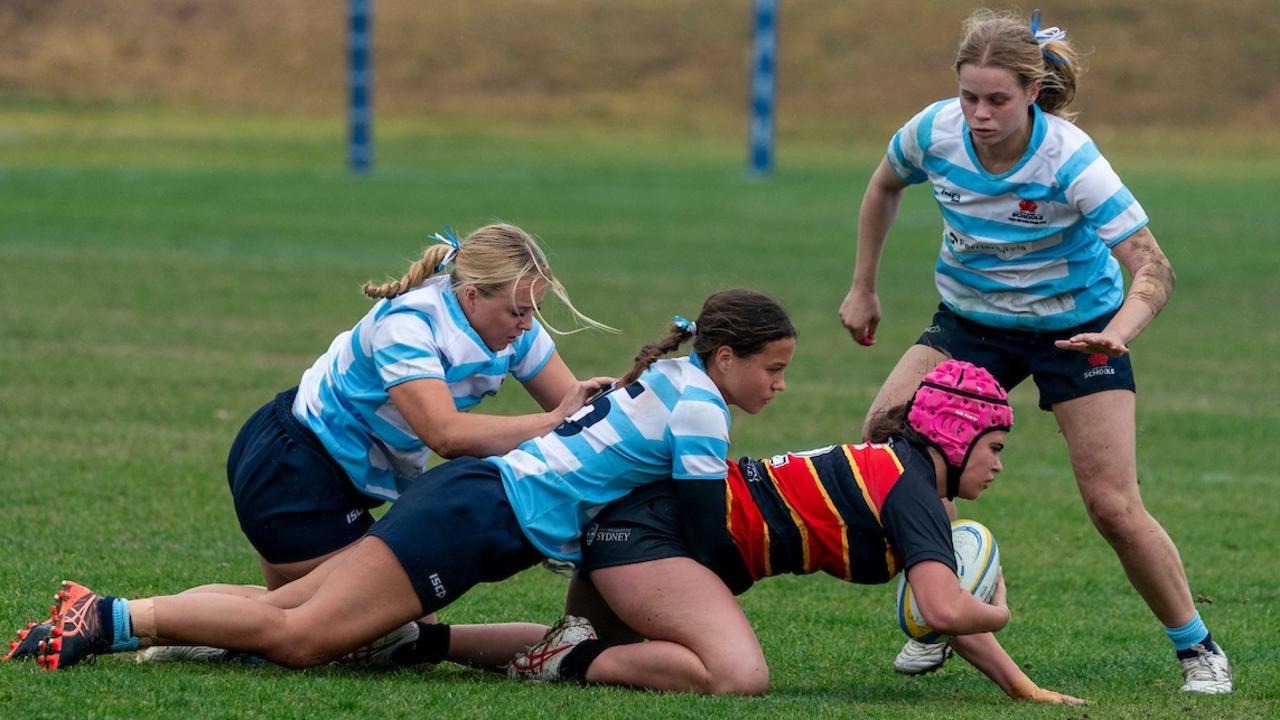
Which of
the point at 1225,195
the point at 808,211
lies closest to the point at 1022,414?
the point at 808,211

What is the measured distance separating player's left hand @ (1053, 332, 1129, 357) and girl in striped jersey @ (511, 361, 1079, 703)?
237 mm

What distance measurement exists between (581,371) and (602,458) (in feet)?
17.8

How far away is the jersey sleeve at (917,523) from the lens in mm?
4578

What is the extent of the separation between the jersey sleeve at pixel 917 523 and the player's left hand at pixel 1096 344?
1.72ft

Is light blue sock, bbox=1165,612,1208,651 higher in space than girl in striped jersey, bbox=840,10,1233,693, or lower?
lower

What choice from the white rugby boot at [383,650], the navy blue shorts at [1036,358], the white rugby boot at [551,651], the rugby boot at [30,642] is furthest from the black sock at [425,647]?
the navy blue shorts at [1036,358]

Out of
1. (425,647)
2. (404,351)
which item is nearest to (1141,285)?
(404,351)

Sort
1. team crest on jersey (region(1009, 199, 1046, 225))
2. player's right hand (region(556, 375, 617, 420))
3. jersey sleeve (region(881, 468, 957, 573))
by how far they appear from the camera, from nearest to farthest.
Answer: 1. jersey sleeve (region(881, 468, 957, 573))
2. player's right hand (region(556, 375, 617, 420))
3. team crest on jersey (region(1009, 199, 1046, 225))

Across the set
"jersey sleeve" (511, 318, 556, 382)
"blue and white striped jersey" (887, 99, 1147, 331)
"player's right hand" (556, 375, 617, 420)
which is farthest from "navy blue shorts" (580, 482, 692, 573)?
"blue and white striped jersey" (887, 99, 1147, 331)

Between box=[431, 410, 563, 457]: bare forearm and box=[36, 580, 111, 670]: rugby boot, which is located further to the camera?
box=[431, 410, 563, 457]: bare forearm

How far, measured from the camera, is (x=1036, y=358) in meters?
5.38

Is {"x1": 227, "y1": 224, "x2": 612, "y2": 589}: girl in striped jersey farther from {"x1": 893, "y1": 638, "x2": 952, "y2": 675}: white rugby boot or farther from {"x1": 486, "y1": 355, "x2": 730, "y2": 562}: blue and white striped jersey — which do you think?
{"x1": 893, "y1": 638, "x2": 952, "y2": 675}: white rugby boot

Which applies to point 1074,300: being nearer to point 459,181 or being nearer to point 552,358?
point 552,358

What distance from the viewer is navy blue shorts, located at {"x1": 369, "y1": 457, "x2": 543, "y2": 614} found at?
475 centimetres
